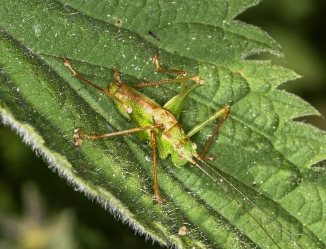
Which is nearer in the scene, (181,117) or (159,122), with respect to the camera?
(159,122)

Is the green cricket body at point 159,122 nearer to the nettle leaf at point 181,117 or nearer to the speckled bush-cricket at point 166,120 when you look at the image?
the speckled bush-cricket at point 166,120

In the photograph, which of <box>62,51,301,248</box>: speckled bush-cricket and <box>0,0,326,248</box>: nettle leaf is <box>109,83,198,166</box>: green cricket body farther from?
<box>0,0,326,248</box>: nettle leaf

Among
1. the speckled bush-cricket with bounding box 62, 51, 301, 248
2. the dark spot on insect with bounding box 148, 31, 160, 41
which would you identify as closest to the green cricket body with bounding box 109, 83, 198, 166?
the speckled bush-cricket with bounding box 62, 51, 301, 248

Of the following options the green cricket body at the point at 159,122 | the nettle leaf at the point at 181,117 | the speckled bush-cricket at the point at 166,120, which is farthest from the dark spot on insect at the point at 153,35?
the green cricket body at the point at 159,122

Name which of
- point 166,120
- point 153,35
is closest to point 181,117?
point 166,120

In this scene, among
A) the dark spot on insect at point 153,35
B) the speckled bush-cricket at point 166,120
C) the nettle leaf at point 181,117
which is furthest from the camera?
the dark spot on insect at point 153,35

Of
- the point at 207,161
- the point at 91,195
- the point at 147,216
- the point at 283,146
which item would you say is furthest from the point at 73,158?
the point at 283,146

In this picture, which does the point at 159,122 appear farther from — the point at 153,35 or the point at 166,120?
the point at 153,35

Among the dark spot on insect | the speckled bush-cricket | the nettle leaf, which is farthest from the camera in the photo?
the dark spot on insect
